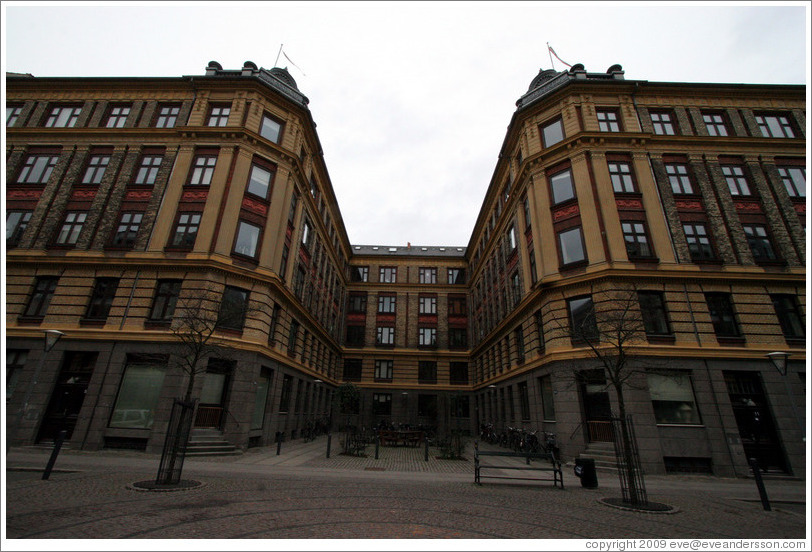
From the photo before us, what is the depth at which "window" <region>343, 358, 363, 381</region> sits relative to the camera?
142 ft

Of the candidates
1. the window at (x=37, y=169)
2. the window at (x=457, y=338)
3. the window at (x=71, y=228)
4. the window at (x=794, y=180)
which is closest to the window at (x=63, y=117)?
the window at (x=37, y=169)

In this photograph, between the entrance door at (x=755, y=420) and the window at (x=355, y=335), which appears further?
the window at (x=355, y=335)

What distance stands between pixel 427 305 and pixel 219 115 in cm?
3139

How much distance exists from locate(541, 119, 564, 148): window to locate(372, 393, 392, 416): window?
31112 mm

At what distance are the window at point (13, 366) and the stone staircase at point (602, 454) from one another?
1153 inches

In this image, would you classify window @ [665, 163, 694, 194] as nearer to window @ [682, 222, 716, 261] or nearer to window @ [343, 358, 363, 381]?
window @ [682, 222, 716, 261]

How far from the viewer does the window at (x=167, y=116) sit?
2453cm

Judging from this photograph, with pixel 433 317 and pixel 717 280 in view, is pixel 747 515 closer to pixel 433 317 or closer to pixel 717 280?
pixel 717 280

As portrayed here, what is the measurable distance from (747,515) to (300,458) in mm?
16716

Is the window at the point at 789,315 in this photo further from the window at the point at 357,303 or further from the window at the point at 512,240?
the window at the point at 357,303

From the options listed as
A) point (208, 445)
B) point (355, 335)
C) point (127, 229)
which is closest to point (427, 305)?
point (355, 335)

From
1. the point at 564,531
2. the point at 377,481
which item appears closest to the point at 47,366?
the point at 377,481

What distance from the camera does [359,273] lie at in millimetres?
49531

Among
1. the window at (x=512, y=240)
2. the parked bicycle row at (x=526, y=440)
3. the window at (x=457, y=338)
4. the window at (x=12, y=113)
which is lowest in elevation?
the parked bicycle row at (x=526, y=440)
